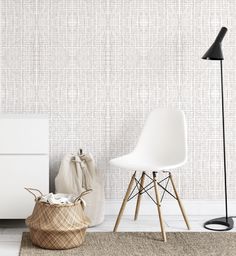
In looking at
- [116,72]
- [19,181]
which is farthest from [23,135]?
[116,72]

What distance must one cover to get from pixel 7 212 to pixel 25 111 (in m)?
0.82

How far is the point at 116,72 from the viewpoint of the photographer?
166 inches

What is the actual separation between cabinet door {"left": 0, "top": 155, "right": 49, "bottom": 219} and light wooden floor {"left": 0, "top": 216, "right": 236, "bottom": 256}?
0.12m

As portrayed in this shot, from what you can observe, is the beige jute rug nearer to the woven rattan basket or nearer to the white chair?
the woven rattan basket

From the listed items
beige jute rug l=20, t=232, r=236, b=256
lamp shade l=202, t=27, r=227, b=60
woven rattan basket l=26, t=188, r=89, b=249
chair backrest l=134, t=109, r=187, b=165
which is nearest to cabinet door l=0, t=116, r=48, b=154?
woven rattan basket l=26, t=188, r=89, b=249

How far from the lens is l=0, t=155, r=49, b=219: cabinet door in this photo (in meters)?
3.69

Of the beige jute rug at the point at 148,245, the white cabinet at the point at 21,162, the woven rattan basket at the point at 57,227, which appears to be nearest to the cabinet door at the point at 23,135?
the white cabinet at the point at 21,162

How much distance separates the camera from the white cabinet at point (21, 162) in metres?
3.67

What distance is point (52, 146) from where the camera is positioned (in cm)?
419

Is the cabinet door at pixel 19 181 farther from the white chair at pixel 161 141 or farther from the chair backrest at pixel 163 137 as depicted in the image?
the chair backrest at pixel 163 137

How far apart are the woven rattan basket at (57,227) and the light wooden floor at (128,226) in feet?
0.58

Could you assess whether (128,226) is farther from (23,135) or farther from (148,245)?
(23,135)

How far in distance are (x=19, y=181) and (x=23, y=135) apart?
12.2 inches

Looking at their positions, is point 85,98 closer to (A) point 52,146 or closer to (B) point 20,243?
(A) point 52,146
